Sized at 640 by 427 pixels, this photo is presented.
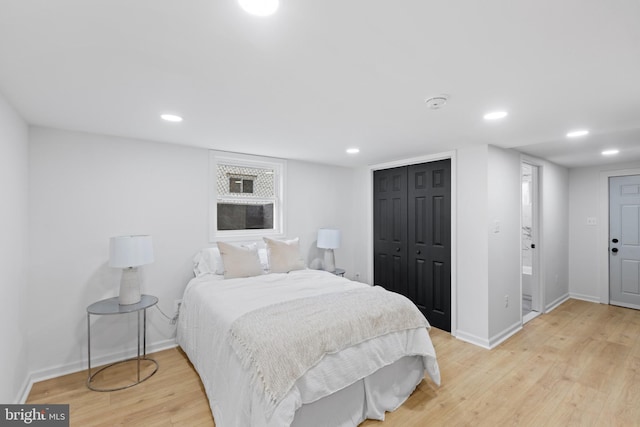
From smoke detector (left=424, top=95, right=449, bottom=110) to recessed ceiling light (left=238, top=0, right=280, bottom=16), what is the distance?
124cm

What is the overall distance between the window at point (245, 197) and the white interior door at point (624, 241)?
16.8ft

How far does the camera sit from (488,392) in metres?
2.41

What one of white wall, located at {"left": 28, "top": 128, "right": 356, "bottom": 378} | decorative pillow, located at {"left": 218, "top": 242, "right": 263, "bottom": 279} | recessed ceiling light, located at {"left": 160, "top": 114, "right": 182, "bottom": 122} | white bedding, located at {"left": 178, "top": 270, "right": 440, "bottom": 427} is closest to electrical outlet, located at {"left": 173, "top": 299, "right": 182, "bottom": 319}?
white wall, located at {"left": 28, "top": 128, "right": 356, "bottom": 378}

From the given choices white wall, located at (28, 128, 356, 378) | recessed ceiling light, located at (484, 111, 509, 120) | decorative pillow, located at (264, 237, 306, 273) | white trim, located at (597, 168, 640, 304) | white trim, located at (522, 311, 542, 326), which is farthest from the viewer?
white trim, located at (597, 168, 640, 304)

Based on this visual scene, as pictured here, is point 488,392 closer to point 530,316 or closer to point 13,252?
point 530,316

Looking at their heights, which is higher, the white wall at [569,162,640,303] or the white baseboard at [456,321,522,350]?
the white wall at [569,162,640,303]

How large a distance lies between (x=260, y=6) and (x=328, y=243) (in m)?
3.34

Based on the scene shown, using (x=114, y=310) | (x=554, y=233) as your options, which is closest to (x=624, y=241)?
(x=554, y=233)

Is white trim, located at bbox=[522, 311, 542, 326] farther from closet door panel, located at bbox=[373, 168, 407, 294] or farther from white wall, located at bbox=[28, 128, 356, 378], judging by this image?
white wall, located at bbox=[28, 128, 356, 378]

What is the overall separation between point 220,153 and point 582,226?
583cm

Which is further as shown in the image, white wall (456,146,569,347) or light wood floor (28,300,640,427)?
white wall (456,146,569,347)

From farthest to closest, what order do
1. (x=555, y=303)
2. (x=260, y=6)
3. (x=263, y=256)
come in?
1. (x=555, y=303)
2. (x=263, y=256)
3. (x=260, y=6)

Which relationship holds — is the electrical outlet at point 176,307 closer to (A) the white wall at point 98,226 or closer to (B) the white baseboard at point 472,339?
(A) the white wall at point 98,226

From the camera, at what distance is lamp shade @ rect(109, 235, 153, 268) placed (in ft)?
8.28
